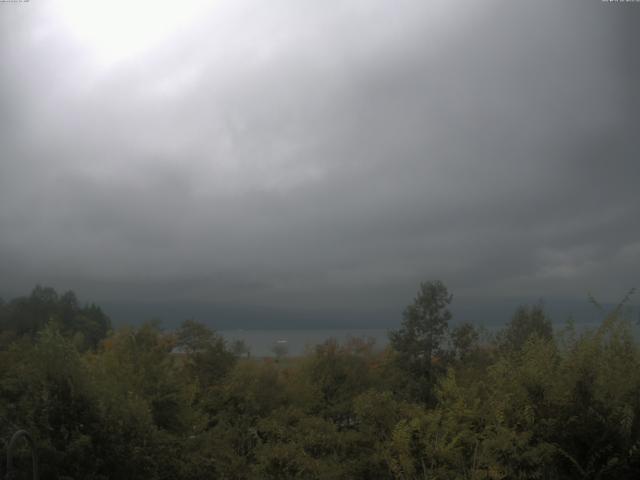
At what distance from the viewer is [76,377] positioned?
10.9 meters

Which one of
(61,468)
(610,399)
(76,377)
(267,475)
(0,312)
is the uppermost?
(0,312)

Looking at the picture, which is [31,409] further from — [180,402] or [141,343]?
[141,343]

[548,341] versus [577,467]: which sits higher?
[548,341]

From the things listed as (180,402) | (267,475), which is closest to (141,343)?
(180,402)

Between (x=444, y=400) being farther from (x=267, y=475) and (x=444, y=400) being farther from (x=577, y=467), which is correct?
(x=267, y=475)

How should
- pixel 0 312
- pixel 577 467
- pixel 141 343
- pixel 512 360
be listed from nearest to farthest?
pixel 577 467 < pixel 512 360 < pixel 141 343 < pixel 0 312

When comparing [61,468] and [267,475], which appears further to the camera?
[267,475]

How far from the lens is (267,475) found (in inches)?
523

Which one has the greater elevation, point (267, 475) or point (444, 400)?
point (444, 400)

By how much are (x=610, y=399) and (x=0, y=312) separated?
2204 cm

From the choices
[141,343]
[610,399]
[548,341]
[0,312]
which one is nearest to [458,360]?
[141,343]

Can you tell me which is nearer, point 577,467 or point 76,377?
point 577,467

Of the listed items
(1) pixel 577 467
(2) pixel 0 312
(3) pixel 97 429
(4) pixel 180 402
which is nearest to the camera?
(1) pixel 577 467

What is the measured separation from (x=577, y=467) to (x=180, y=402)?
1116 cm
